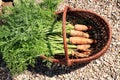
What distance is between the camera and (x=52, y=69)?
321 centimetres

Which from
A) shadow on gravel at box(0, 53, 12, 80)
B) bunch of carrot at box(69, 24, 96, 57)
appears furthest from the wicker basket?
shadow on gravel at box(0, 53, 12, 80)

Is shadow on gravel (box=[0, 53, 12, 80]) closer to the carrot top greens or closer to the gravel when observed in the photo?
the gravel

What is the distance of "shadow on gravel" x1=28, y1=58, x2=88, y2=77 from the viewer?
319 centimetres

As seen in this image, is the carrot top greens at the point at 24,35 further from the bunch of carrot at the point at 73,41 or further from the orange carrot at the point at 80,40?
the orange carrot at the point at 80,40

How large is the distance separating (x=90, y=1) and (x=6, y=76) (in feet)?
3.90

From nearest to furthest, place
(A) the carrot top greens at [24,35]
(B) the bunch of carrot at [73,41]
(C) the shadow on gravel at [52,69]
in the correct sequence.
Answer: (A) the carrot top greens at [24,35] → (B) the bunch of carrot at [73,41] → (C) the shadow on gravel at [52,69]

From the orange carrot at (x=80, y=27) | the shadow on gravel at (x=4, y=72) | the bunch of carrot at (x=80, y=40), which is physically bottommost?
the shadow on gravel at (x=4, y=72)

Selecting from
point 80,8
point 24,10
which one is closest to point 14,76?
point 24,10

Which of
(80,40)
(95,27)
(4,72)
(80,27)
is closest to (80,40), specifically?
(80,40)

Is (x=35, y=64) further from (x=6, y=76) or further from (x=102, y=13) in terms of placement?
(x=102, y=13)

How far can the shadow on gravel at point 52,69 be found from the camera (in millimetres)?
3193

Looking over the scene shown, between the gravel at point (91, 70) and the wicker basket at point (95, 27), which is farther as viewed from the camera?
the gravel at point (91, 70)

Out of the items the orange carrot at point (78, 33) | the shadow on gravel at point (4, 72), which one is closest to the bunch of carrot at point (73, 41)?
the orange carrot at point (78, 33)

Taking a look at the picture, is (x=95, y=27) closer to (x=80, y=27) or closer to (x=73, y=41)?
(x=80, y=27)
